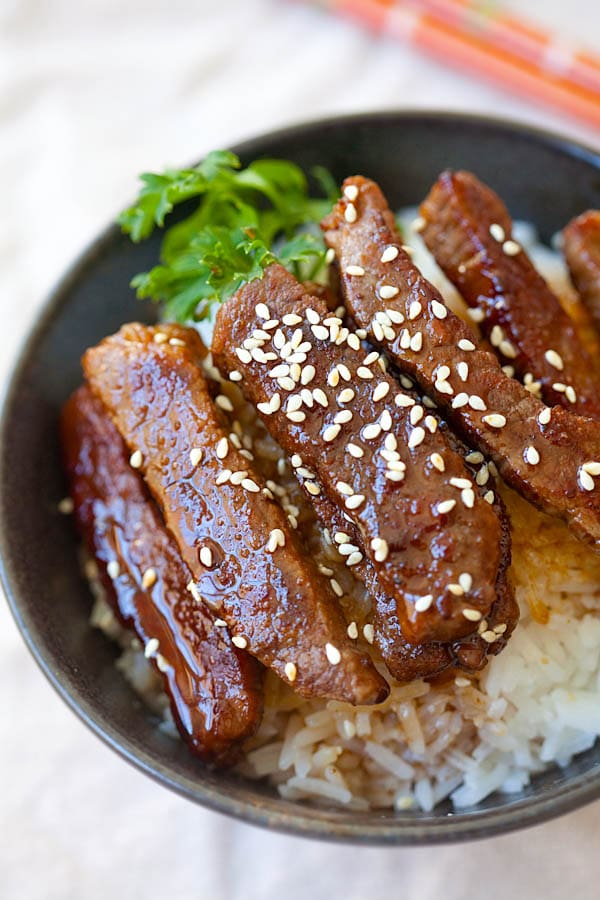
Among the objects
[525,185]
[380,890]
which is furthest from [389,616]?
[525,185]

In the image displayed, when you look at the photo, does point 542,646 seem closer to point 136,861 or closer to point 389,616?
point 389,616

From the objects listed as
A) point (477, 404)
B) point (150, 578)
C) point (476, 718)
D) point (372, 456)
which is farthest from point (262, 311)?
point (476, 718)

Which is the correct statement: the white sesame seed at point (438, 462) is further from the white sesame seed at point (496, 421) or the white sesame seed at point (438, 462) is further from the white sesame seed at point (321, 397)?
the white sesame seed at point (321, 397)

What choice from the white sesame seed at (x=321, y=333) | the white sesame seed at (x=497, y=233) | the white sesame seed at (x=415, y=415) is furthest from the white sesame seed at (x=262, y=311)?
the white sesame seed at (x=497, y=233)

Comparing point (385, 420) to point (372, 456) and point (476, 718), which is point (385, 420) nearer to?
point (372, 456)

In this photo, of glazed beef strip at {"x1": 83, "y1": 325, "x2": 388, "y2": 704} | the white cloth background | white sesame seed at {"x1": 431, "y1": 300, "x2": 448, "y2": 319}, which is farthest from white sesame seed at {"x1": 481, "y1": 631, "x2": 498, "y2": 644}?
the white cloth background

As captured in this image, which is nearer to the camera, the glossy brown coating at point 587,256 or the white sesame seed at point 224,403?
the white sesame seed at point 224,403
